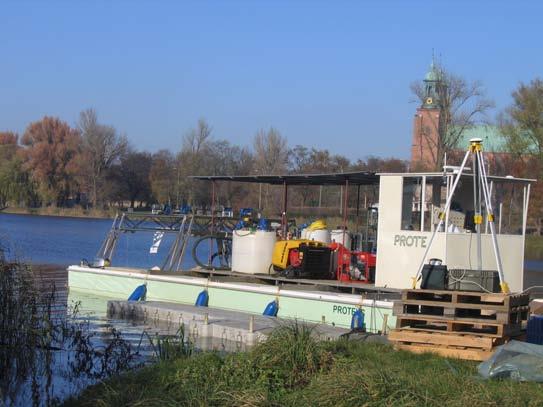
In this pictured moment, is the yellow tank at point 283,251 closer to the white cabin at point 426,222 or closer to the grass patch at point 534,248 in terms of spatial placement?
the white cabin at point 426,222

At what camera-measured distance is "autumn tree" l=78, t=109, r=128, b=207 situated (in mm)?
90625

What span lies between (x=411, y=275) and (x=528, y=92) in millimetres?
45380

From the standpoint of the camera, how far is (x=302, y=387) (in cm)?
920

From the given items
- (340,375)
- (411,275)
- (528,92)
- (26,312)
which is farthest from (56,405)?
(528,92)

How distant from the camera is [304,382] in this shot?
30.8 ft

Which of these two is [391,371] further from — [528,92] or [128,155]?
[128,155]

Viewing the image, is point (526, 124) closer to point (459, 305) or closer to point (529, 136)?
point (529, 136)

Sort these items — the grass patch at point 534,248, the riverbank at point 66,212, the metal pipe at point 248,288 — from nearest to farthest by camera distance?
the metal pipe at point 248,288 → the grass patch at point 534,248 → the riverbank at point 66,212

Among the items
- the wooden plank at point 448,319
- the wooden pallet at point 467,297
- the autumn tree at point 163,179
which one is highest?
the autumn tree at point 163,179

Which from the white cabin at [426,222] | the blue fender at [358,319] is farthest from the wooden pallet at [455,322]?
the white cabin at [426,222]

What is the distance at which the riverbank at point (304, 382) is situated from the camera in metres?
8.29

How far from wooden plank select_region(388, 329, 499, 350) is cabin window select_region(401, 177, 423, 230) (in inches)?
194

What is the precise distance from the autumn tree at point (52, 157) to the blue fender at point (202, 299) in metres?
70.2

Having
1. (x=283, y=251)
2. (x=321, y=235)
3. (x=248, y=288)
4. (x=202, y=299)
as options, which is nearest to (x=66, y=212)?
(x=321, y=235)
